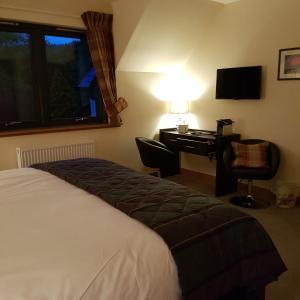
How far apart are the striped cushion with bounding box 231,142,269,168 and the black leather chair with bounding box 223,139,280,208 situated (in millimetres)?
49

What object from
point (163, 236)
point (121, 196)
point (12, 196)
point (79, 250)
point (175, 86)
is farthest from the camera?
point (175, 86)

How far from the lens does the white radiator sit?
3.41 m

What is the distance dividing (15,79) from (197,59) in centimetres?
257

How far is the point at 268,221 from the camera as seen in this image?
301 centimetres

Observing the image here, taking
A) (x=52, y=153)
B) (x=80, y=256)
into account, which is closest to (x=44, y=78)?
(x=52, y=153)

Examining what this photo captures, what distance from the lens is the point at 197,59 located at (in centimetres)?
442

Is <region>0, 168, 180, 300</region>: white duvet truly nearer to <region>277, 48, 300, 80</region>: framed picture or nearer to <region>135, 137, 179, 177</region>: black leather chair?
<region>135, 137, 179, 177</region>: black leather chair

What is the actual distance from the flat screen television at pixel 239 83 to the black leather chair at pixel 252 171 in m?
0.63

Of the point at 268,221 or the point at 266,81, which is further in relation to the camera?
the point at 266,81

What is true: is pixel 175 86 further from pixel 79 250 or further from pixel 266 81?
pixel 79 250

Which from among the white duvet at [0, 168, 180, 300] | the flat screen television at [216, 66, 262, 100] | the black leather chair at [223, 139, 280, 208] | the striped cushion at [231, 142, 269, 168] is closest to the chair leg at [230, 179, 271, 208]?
the black leather chair at [223, 139, 280, 208]

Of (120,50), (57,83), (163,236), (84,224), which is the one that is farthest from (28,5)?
(163,236)

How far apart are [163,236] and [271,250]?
643 mm

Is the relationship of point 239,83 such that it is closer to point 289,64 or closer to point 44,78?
point 289,64
